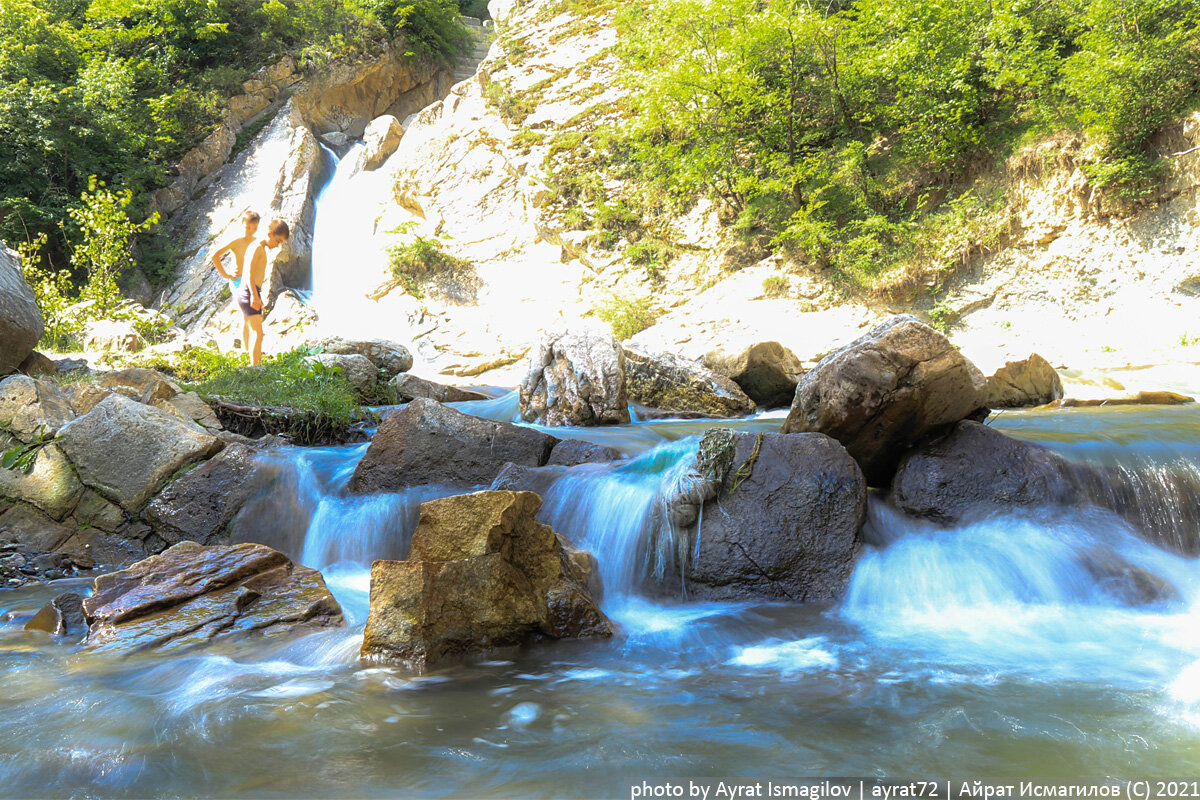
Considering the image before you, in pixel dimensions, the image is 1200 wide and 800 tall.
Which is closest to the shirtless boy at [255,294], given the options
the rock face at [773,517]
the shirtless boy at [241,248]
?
the shirtless boy at [241,248]

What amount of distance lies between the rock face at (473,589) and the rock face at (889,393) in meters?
2.42

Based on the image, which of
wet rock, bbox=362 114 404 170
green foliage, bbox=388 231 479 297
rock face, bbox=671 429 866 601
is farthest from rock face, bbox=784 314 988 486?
wet rock, bbox=362 114 404 170

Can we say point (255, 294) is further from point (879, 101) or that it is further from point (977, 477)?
point (879, 101)

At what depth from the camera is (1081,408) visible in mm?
7562

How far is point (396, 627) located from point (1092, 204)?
44.8 ft

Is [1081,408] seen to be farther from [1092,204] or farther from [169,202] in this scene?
[169,202]

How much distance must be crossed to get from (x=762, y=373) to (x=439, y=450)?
5206mm

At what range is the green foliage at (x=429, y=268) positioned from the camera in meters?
18.5

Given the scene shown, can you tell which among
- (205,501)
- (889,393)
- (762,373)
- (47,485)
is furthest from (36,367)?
(889,393)

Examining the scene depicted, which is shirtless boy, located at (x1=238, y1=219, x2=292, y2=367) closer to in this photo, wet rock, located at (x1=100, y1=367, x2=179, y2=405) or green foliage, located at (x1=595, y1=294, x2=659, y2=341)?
wet rock, located at (x1=100, y1=367, x2=179, y2=405)

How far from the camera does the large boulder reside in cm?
536

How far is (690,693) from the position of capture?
2953 mm

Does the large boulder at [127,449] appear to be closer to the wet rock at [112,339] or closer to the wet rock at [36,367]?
the wet rock at [36,367]

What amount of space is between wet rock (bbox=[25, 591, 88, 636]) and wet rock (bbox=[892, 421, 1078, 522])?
16.8 ft
